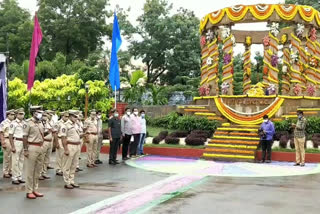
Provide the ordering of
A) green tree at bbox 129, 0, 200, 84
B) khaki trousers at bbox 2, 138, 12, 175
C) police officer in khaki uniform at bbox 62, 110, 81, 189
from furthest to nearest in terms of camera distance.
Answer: green tree at bbox 129, 0, 200, 84 < khaki trousers at bbox 2, 138, 12, 175 < police officer in khaki uniform at bbox 62, 110, 81, 189

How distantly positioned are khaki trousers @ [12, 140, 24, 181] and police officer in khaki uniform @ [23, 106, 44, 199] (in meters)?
1.63

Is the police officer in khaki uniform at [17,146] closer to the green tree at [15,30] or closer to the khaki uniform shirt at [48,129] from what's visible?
the khaki uniform shirt at [48,129]

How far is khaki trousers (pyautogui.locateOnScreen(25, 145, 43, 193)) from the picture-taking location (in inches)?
327

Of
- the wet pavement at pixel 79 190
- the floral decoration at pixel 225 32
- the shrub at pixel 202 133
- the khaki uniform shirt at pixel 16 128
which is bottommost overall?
the wet pavement at pixel 79 190

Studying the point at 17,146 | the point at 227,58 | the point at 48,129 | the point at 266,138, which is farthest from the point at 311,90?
the point at 17,146

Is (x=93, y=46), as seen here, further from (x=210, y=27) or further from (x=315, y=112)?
(x=315, y=112)

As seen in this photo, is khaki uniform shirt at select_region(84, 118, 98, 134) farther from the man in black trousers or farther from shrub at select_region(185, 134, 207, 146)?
shrub at select_region(185, 134, 207, 146)

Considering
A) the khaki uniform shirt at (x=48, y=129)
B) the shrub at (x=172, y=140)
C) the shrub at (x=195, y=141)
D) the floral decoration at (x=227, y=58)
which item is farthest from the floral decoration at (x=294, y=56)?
the khaki uniform shirt at (x=48, y=129)

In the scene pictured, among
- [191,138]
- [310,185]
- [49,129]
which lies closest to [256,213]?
[310,185]

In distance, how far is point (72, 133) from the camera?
31.4ft

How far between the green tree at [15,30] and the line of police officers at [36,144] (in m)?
25.9

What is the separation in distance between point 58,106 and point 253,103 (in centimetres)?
1200

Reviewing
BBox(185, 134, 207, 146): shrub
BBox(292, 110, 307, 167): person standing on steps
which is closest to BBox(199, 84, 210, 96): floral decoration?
BBox(185, 134, 207, 146): shrub

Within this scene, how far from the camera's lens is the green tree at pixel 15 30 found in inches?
1416
